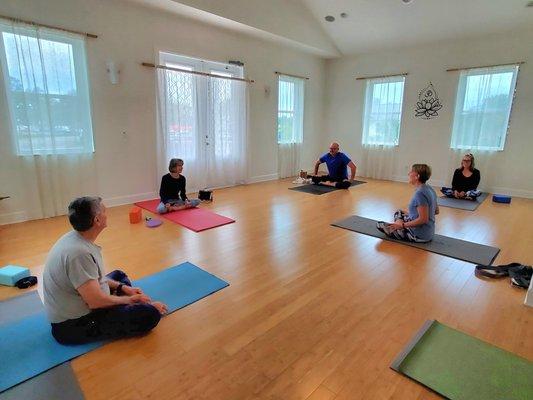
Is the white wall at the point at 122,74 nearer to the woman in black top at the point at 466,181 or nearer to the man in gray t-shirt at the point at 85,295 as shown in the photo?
the man in gray t-shirt at the point at 85,295

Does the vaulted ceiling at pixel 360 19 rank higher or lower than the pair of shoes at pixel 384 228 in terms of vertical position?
higher

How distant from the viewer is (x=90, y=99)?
407 centimetres

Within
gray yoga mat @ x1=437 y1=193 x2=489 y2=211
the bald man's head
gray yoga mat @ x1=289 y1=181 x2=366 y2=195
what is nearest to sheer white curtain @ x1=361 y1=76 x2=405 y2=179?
gray yoga mat @ x1=289 y1=181 x2=366 y2=195

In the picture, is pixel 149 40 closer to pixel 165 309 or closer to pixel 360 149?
pixel 165 309

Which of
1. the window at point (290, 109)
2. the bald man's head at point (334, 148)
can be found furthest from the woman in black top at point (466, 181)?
the window at point (290, 109)

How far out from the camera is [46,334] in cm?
177

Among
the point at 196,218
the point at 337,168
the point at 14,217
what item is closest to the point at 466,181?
the point at 337,168

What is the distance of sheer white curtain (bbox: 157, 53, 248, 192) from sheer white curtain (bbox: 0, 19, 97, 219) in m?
1.06

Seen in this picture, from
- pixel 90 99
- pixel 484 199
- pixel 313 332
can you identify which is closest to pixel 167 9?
pixel 90 99

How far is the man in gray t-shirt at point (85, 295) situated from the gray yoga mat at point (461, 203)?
14.8 ft

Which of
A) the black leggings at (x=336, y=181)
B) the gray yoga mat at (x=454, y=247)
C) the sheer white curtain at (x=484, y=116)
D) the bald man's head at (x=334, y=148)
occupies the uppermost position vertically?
the sheer white curtain at (x=484, y=116)

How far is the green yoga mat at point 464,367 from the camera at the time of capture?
1.44 meters

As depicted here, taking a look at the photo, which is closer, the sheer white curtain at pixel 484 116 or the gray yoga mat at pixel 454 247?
the gray yoga mat at pixel 454 247

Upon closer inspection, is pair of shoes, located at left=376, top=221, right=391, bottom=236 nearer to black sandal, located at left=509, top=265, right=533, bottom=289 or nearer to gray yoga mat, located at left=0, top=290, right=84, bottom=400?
black sandal, located at left=509, top=265, right=533, bottom=289
